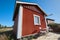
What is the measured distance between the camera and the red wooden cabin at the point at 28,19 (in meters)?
10.5

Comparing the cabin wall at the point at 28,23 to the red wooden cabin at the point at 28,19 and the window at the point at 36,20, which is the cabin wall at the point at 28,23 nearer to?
the red wooden cabin at the point at 28,19

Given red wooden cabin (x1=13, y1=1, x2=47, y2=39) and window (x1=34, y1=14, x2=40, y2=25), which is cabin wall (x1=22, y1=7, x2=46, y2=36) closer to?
red wooden cabin (x1=13, y1=1, x2=47, y2=39)

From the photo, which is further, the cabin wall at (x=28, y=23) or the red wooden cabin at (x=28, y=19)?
the cabin wall at (x=28, y=23)

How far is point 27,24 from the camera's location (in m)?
11.3

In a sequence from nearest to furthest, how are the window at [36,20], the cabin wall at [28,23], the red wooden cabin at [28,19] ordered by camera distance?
the red wooden cabin at [28,19] < the cabin wall at [28,23] < the window at [36,20]

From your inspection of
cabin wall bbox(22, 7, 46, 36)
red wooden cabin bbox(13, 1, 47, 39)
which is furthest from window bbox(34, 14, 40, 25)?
cabin wall bbox(22, 7, 46, 36)

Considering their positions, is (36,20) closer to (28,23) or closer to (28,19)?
(28,19)

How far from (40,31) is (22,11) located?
12.8 ft

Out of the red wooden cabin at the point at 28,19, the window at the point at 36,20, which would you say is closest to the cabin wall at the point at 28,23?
the red wooden cabin at the point at 28,19

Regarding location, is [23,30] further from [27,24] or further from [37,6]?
[37,6]

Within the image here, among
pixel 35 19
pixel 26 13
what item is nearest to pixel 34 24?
pixel 35 19

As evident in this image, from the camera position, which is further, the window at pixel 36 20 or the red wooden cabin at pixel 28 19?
the window at pixel 36 20

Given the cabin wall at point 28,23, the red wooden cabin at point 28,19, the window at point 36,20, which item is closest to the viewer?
the red wooden cabin at point 28,19

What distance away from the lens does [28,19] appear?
455 inches
